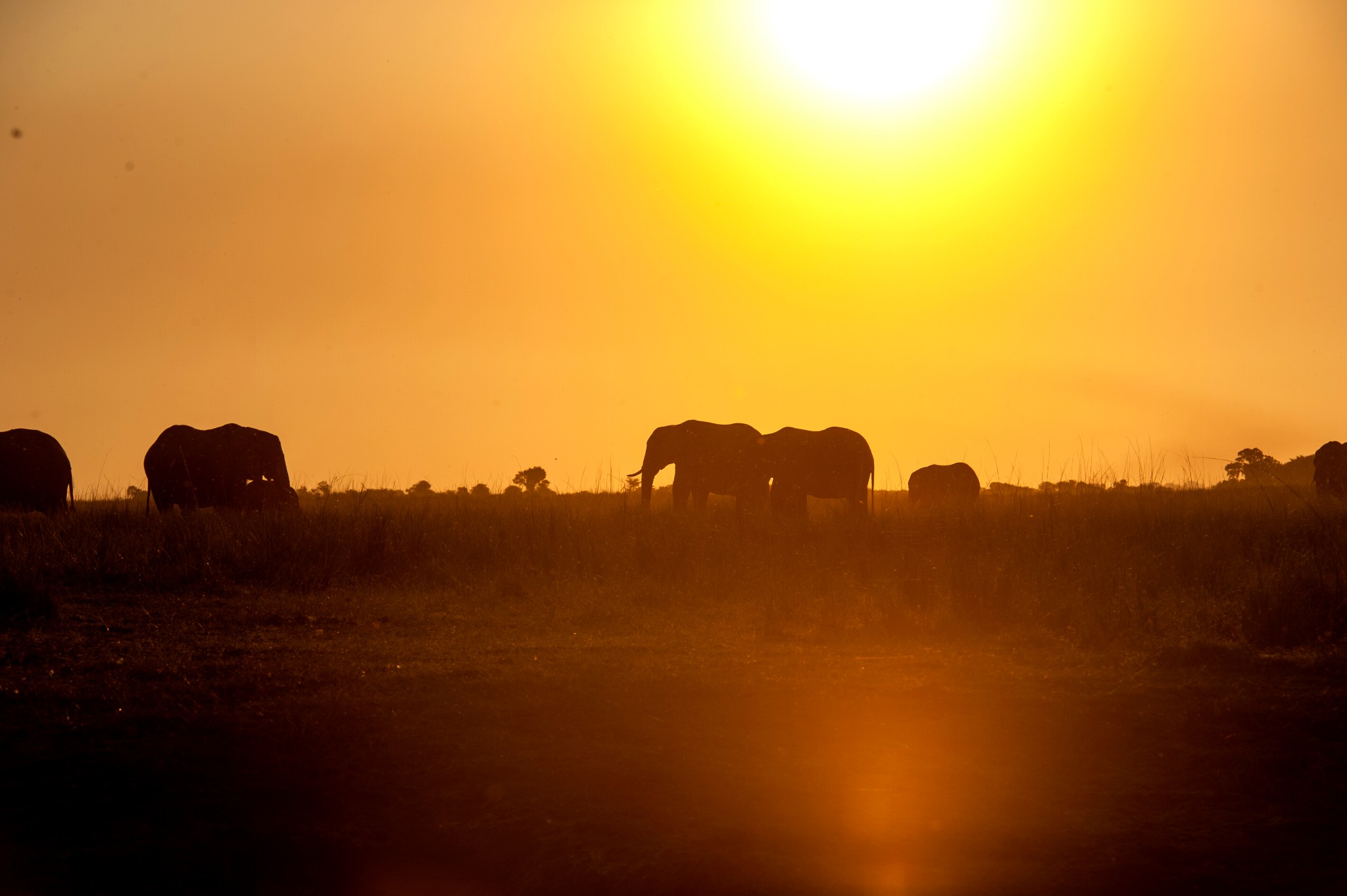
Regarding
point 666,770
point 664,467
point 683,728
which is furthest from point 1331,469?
point 666,770

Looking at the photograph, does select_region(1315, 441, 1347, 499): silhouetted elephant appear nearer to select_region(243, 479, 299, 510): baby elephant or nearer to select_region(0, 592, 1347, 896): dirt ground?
select_region(0, 592, 1347, 896): dirt ground

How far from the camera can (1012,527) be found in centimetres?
1271

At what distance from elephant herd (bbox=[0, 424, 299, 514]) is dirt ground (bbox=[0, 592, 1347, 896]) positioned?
11855 millimetres

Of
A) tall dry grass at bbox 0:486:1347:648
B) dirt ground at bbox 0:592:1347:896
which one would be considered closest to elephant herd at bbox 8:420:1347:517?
tall dry grass at bbox 0:486:1347:648

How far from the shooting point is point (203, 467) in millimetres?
19312

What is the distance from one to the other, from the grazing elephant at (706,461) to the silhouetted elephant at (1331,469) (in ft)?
32.2

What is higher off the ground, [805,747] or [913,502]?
[913,502]

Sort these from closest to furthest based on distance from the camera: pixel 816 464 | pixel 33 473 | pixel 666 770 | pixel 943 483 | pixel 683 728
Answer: pixel 666 770
pixel 683 728
pixel 33 473
pixel 816 464
pixel 943 483

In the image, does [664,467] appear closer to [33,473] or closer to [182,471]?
[182,471]

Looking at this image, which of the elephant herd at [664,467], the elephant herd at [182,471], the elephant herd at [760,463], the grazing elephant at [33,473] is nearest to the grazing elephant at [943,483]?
the elephant herd at [664,467]

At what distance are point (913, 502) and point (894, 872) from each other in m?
22.3

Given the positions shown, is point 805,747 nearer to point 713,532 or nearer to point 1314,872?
point 1314,872

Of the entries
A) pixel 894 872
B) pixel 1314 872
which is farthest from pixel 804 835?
pixel 1314 872

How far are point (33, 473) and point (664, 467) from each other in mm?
10226
